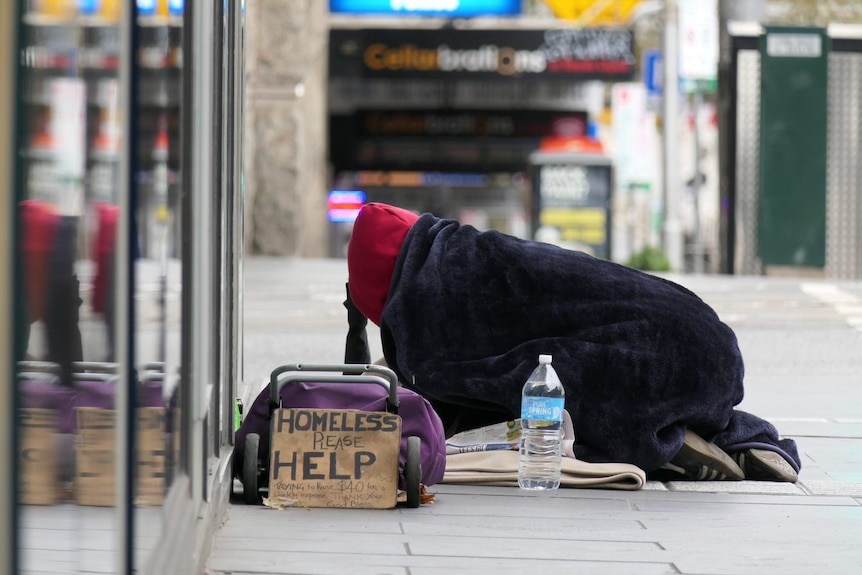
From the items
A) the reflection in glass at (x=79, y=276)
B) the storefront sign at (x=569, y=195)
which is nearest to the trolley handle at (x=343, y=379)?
the reflection in glass at (x=79, y=276)

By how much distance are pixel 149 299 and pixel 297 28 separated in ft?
53.2

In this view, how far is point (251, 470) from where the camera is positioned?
414cm

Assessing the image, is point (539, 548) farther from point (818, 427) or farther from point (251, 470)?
point (818, 427)

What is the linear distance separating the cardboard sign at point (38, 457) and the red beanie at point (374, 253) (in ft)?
9.73

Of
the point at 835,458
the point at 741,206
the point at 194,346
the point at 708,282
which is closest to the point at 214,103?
the point at 194,346

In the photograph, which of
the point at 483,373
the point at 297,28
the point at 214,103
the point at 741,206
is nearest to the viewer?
the point at 214,103

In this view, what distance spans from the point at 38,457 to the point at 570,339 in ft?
10.0

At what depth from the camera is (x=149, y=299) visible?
8.27 feet

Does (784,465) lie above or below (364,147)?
below

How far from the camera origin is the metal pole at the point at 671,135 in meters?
18.9

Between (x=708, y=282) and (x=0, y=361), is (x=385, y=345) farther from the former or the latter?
(x=708, y=282)

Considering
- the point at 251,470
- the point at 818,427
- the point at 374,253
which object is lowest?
the point at 818,427

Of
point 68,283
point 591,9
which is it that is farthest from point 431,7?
point 68,283

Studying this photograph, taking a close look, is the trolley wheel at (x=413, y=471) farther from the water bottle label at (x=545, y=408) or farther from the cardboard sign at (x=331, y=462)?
the water bottle label at (x=545, y=408)
